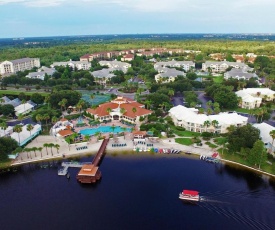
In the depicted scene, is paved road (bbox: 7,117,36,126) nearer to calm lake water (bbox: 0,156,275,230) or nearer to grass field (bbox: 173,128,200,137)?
calm lake water (bbox: 0,156,275,230)

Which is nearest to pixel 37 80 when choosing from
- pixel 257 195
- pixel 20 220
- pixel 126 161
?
pixel 126 161

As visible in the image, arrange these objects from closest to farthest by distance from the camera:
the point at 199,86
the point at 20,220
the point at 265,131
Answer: the point at 20,220, the point at 265,131, the point at 199,86

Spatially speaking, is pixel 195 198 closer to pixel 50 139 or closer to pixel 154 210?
pixel 154 210

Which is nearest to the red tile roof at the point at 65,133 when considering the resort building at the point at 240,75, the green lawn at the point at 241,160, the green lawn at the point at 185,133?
the green lawn at the point at 185,133

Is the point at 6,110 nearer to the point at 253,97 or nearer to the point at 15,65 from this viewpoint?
the point at 253,97

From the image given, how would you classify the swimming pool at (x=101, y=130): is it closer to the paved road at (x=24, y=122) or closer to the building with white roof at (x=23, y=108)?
the paved road at (x=24, y=122)

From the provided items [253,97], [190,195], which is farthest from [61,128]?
[253,97]
